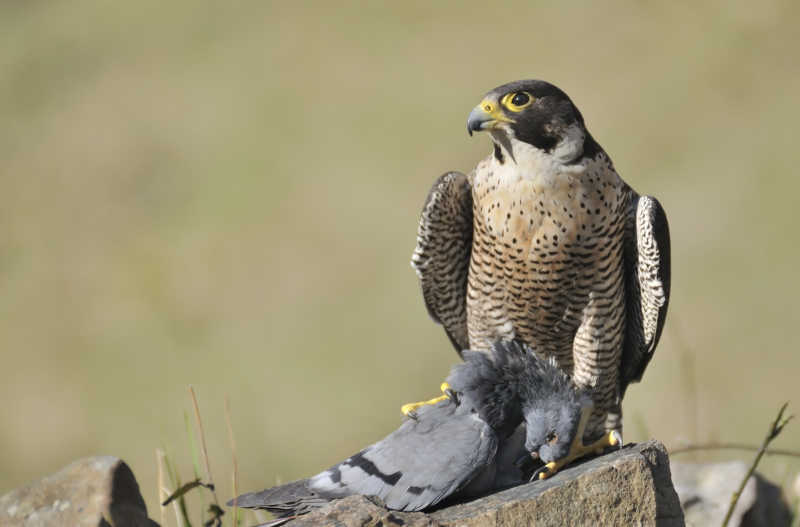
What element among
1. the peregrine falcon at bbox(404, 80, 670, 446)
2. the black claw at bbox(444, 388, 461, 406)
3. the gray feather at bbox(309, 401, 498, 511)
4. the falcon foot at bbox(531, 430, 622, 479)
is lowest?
the falcon foot at bbox(531, 430, 622, 479)

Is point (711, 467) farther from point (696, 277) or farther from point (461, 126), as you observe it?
point (461, 126)

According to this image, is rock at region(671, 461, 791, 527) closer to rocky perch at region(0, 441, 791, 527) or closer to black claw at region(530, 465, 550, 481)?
rocky perch at region(0, 441, 791, 527)

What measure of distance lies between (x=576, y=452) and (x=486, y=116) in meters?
1.30

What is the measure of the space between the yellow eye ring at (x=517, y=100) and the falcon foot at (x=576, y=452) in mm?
1274

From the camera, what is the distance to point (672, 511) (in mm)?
2838

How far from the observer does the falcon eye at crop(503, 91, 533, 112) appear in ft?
12.1

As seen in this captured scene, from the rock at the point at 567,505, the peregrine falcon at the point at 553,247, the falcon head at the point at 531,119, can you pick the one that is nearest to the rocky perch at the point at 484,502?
the rock at the point at 567,505

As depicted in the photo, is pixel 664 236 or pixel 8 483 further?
pixel 8 483

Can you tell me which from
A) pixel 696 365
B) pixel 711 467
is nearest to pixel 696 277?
pixel 696 365

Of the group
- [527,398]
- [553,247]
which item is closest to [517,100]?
[553,247]

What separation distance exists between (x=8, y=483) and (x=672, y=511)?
26.6 ft

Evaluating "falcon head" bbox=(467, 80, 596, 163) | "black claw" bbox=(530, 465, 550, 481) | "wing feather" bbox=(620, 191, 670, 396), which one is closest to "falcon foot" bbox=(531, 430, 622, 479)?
"black claw" bbox=(530, 465, 550, 481)

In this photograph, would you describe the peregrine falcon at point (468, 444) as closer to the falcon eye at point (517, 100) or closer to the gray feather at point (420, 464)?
the gray feather at point (420, 464)

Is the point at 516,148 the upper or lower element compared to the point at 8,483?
upper
